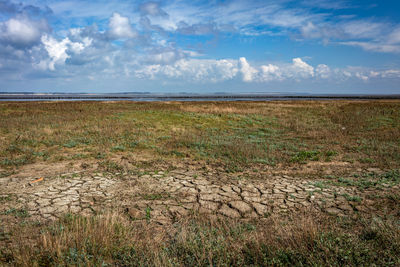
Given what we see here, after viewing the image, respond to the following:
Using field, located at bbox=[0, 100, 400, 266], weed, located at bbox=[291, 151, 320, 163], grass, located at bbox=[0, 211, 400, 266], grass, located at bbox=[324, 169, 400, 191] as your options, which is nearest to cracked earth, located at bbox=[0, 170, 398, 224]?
field, located at bbox=[0, 100, 400, 266]

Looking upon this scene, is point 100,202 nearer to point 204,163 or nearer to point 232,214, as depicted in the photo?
point 232,214

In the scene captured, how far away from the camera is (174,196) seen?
6.33 meters

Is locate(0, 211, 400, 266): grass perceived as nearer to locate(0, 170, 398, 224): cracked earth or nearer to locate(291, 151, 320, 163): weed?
locate(0, 170, 398, 224): cracked earth

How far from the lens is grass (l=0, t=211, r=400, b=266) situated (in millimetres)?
3295

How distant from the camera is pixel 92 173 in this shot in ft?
26.3

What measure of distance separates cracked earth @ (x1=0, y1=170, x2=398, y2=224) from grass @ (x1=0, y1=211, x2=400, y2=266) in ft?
4.04

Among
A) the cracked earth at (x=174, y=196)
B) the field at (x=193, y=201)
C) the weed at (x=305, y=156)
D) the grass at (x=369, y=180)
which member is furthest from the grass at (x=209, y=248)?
the weed at (x=305, y=156)

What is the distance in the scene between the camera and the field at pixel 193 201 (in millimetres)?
3504

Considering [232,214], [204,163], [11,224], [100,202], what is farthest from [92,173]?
[232,214]

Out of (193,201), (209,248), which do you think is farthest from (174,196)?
(209,248)

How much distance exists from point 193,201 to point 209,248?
7.96ft

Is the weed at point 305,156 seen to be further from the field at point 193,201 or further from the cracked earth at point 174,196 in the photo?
the cracked earth at point 174,196

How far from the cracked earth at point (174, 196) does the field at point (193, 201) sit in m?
0.03

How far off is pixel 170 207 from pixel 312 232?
3.15 metres
